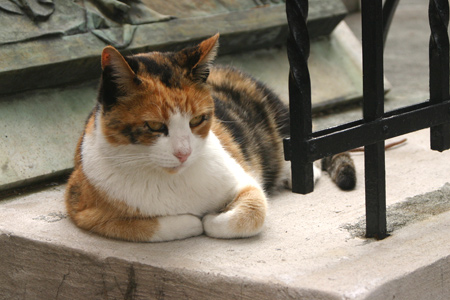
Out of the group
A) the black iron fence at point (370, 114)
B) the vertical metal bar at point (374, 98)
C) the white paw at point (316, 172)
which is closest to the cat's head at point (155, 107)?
the black iron fence at point (370, 114)

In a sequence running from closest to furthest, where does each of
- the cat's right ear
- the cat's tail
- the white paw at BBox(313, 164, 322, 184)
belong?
the cat's right ear, the cat's tail, the white paw at BBox(313, 164, 322, 184)

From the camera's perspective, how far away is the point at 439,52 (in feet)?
8.79

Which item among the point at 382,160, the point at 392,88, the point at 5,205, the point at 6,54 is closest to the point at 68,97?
the point at 6,54

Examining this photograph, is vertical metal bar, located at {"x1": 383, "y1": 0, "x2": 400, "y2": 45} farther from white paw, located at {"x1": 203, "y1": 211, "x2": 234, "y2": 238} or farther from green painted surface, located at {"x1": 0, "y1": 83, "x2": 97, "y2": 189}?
white paw, located at {"x1": 203, "y1": 211, "x2": 234, "y2": 238}

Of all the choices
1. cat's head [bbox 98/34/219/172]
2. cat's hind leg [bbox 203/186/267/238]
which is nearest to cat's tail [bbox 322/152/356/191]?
cat's hind leg [bbox 203/186/267/238]

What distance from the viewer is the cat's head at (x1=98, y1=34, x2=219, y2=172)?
8.00 ft

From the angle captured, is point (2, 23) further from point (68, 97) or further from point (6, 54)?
point (68, 97)

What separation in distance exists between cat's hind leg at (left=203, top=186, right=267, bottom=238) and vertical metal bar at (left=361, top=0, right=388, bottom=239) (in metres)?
0.44

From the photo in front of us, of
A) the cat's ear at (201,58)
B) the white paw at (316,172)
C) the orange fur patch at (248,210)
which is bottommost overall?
the white paw at (316,172)

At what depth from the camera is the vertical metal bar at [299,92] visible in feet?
7.47

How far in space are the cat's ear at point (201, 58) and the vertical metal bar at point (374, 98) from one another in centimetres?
58

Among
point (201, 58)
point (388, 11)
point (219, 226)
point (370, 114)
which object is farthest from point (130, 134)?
point (388, 11)

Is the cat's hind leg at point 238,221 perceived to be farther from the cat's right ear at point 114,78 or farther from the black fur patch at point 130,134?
the cat's right ear at point 114,78

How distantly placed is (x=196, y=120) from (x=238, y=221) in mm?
437
